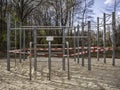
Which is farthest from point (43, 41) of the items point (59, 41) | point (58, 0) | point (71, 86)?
point (71, 86)

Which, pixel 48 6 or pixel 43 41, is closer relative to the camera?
pixel 43 41

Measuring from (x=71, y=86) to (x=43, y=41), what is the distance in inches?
845

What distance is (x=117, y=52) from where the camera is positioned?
1337 inches

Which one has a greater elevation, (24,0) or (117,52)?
(24,0)

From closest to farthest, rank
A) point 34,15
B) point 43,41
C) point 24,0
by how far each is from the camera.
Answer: point 43,41 < point 24,0 < point 34,15

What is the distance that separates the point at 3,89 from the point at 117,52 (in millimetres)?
26463

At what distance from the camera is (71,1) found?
40.7 metres

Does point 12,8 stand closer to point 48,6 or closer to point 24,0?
point 24,0

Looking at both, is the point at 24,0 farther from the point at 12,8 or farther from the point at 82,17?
the point at 82,17

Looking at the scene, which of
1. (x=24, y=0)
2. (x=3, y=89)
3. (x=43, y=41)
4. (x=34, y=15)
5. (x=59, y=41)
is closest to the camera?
(x=3, y=89)

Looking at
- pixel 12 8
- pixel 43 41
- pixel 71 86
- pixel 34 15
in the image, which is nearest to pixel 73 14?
pixel 34 15

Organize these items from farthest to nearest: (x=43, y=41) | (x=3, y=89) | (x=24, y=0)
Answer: (x=24, y=0)
(x=43, y=41)
(x=3, y=89)

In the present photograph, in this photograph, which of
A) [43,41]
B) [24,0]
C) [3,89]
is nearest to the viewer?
[3,89]

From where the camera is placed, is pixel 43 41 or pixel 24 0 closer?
pixel 43 41
